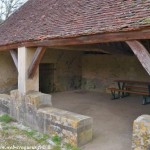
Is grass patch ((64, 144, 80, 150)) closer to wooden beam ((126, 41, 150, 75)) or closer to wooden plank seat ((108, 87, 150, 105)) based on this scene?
wooden beam ((126, 41, 150, 75))

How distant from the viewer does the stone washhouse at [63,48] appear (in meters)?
3.77

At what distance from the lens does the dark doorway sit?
1021 centimetres

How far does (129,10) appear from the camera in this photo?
13.8ft

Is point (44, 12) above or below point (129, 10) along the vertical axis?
above

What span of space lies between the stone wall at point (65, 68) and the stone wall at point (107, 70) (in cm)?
34

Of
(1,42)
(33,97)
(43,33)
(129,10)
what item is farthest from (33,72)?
(129,10)

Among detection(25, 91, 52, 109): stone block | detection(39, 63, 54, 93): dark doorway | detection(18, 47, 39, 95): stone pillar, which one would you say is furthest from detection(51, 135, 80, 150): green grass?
detection(39, 63, 54, 93): dark doorway

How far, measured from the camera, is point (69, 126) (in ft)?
15.0

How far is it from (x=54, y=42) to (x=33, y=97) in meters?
1.56

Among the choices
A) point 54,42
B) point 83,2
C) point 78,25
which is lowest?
point 54,42

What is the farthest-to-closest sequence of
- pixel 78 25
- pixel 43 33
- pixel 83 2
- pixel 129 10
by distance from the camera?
pixel 83 2 < pixel 43 33 < pixel 78 25 < pixel 129 10

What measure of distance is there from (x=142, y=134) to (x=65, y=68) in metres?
7.41

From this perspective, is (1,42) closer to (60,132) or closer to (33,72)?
(33,72)

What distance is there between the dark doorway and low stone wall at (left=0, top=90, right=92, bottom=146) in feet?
10.7
